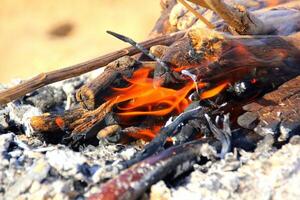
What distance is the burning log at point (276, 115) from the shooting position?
78.2 inches

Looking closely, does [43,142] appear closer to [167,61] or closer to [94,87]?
[94,87]

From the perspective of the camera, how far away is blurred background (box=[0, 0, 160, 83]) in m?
4.47

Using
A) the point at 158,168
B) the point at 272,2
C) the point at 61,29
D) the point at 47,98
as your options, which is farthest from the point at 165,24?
the point at 61,29

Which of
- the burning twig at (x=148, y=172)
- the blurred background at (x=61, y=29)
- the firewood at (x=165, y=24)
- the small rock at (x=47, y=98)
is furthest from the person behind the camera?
the blurred background at (x=61, y=29)

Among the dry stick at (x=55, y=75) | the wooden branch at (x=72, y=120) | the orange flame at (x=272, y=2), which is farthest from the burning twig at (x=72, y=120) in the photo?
the orange flame at (x=272, y=2)

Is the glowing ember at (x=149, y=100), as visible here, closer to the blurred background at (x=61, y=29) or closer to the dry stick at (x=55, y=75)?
the dry stick at (x=55, y=75)

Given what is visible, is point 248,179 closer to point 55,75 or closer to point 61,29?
point 55,75

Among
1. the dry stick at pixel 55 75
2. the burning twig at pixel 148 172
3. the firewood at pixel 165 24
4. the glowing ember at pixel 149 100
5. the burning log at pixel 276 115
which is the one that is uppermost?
the dry stick at pixel 55 75

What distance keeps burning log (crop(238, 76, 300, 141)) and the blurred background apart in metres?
2.48

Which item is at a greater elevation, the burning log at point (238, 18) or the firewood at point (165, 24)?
the burning log at point (238, 18)

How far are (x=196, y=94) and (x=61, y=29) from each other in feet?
10.1

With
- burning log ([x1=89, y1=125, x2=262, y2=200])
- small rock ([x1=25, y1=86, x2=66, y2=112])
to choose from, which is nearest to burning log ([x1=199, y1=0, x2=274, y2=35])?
burning log ([x1=89, y1=125, x2=262, y2=200])

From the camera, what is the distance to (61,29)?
4.88 meters

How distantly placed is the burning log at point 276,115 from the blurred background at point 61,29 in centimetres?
248
